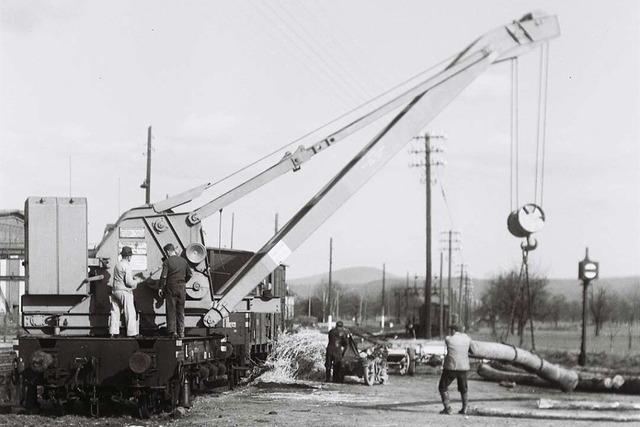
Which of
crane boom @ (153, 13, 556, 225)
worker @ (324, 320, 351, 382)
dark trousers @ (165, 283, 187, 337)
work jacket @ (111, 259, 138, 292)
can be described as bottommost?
worker @ (324, 320, 351, 382)

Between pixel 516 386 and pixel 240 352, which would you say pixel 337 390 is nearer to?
pixel 240 352

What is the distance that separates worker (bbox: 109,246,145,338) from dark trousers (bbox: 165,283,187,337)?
1.84 feet

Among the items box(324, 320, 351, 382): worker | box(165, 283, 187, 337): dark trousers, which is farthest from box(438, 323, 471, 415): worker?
box(324, 320, 351, 382): worker

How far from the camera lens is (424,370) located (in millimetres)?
28109

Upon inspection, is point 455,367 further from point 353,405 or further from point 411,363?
point 411,363

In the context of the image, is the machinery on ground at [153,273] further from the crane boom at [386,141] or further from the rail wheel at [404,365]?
the rail wheel at [404,365]

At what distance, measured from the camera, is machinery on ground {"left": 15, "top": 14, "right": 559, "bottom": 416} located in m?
12.8

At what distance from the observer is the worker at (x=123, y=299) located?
13.3 m

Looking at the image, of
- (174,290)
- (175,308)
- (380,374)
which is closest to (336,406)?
(175,308)

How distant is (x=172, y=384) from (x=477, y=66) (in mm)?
7501

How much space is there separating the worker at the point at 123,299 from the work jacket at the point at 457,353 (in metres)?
5.05

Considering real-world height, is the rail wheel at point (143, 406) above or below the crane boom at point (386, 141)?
below

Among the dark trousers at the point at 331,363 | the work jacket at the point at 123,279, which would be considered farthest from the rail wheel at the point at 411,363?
the work jacket at the point at 123,279

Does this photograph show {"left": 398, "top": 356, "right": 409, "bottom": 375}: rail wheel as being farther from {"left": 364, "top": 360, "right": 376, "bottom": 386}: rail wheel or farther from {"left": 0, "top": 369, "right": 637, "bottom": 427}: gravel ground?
{"left": 364, "top": 360, "right": 376, "bottom": 386}: rail wheel
